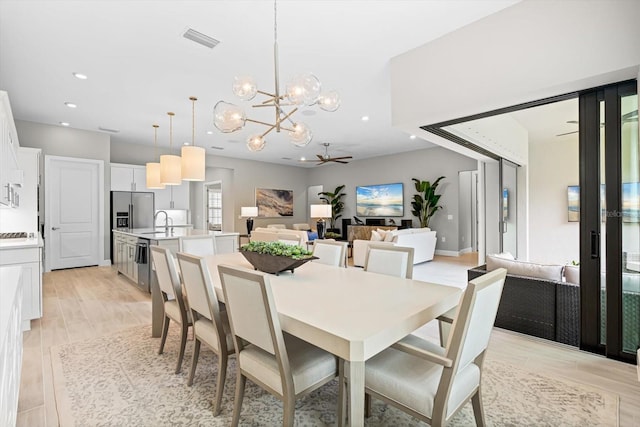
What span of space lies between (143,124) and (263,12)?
4.44 metres

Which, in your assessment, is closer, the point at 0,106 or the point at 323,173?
the point at 0,106

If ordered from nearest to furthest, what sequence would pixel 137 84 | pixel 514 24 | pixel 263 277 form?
1. pixel 263 277
2. pixel 514 24
3. pixel 137 84

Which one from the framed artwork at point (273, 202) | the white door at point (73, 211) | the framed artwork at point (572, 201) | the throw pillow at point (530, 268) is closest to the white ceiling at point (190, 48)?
the white door at point (73, 211)

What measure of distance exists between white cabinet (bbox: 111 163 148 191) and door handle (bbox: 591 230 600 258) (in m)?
7.87

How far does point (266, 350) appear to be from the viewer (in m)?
1.49

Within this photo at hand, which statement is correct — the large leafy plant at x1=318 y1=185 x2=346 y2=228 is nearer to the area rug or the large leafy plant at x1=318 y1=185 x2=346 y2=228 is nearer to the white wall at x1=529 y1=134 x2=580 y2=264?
the white wall at x1=529 y1=134 x2=580 y2=264

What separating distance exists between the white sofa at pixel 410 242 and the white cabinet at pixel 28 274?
4.62m

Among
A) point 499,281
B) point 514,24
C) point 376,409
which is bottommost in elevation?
point 376,409

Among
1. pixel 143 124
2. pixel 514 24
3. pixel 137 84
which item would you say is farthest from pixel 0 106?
pixel 514 24

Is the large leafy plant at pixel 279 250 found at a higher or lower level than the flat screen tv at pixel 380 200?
lower

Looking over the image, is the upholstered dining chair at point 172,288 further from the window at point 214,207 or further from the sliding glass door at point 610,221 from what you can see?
the window at point 214,207

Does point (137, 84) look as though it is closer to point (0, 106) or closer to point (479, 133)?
point (0, 106)

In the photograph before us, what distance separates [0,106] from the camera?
2.87 m

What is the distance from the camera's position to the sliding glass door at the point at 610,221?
2.37 m
